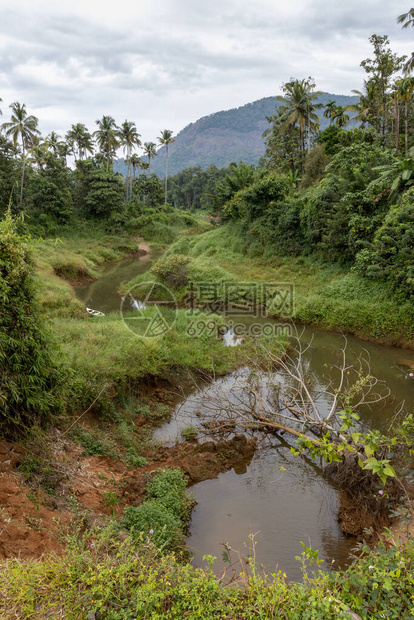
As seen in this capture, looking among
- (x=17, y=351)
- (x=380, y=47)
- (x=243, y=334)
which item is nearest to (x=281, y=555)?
(x=17, y=351)

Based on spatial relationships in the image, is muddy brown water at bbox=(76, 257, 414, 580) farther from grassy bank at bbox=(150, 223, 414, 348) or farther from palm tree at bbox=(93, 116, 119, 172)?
palm tree at bbox=(93, 116, 119, 172)

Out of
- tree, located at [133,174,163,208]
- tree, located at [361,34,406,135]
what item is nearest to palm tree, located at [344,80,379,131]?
tree, located at [361,34,406,135]

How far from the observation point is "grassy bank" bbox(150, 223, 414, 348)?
13.5 m

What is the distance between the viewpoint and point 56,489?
16.6 feet

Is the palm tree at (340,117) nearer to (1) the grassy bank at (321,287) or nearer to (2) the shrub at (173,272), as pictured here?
(1) the grassy bank at (321,287)

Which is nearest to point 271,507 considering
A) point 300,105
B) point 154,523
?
point 154,523

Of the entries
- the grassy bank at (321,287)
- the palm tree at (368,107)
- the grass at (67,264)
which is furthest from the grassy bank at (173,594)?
the palm tree at (368,107)

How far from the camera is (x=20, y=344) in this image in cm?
489

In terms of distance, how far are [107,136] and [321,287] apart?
117 ft

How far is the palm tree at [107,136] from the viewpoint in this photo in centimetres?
4213

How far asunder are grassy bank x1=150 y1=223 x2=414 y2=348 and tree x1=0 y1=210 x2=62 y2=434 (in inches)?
466

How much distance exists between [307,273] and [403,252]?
20.7ft

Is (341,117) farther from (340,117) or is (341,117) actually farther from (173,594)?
(173,594)

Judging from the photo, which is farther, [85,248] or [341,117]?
[85,248]
